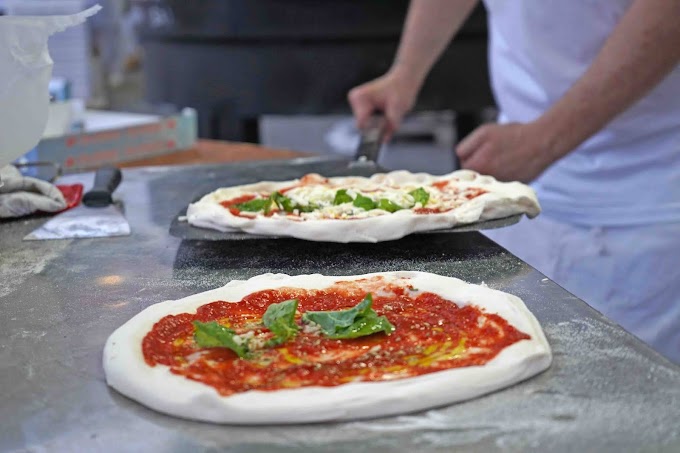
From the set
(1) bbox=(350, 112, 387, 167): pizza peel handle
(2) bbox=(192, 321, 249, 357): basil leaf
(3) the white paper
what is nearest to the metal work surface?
(2) bbox=(192, 321, 249, 357): basil leaf

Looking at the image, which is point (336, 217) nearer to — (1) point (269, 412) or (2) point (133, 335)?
(2) point (133, 335)

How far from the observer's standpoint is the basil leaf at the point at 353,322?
3.44ft

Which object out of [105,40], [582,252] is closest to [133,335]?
[582,252]

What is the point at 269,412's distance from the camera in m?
0.88

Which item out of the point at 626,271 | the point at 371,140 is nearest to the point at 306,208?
the point at 371,140

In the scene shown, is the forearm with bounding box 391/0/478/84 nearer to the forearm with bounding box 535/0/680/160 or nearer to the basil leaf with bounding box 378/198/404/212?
the forearm with bounding box 535/0/680/160

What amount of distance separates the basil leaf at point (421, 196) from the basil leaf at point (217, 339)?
68 cm

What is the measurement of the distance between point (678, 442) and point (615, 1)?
153 centimetres

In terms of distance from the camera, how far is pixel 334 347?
3.40 ft

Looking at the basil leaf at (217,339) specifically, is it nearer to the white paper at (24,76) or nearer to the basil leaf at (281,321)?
the basil leaf at (281,321)

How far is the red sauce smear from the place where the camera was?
3.16 feet

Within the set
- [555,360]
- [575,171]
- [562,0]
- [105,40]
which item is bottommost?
[105,40]

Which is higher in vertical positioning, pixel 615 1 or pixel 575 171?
pixel 615 1

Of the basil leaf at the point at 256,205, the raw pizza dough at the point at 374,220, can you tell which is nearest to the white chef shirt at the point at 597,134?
the raw pizza dough at the point at 374,220
